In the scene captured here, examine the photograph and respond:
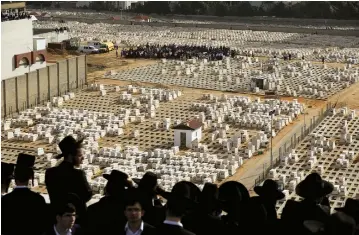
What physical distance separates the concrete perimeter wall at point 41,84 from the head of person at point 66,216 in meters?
20.4

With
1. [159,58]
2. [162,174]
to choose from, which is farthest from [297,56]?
[162,174]

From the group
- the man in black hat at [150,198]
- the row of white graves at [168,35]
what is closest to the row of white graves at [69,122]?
the man in black hat at [150,198]

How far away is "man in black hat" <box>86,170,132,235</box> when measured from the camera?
566 cm

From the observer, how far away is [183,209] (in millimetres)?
5195

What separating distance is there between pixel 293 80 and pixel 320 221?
28.8 metres

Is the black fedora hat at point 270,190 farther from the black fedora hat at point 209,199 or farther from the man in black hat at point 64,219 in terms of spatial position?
the man in black hat at point 64,219

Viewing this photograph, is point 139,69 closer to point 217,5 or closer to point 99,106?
point 99,106

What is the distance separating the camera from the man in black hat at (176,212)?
5102 mm

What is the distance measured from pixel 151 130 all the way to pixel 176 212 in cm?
1777

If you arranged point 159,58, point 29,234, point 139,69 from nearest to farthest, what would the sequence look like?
point 29,234
point 139,69
point 159,58

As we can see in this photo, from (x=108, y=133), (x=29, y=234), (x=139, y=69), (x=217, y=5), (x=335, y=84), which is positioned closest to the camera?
(x=29, y=234)

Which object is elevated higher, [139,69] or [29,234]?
[29,234]

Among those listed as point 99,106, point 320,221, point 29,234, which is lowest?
point 99,106

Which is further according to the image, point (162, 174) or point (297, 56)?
point (297, 56)
